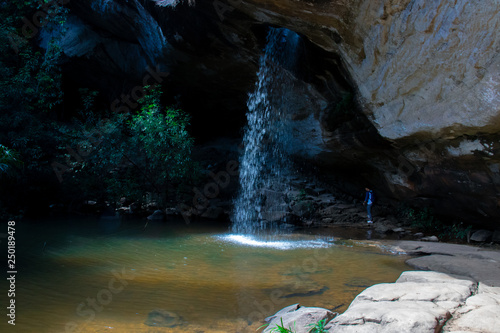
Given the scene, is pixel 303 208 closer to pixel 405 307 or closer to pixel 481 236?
pixel 481 236

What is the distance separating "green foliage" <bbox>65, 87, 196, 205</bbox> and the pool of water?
Result: 404 centimetres

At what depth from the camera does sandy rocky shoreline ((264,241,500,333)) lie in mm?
3232

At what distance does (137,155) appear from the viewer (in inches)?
547

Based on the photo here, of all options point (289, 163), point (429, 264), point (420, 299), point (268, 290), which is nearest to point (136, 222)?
point (289, 163)

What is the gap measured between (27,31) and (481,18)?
710 inches

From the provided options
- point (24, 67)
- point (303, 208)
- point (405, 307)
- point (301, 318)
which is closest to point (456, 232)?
point (303, 208)

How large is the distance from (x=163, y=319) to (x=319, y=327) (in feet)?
5.97

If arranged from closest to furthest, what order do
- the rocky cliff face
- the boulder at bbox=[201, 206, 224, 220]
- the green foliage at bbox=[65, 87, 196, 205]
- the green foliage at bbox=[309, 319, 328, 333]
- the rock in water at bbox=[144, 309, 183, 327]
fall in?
the green foliage at bbox=[309, 319, 328, 333] < the rock in water at bbox=[144, 309, 183, 327] < the rocky cliff face < the green foliage at bbox=[65, 87, 196, 205] < the boulder at bbox=[201, 206, 224, 220]

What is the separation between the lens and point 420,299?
12.8ft

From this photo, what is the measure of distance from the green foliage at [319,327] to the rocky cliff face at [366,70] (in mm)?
4297

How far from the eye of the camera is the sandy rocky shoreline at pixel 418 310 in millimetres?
3232

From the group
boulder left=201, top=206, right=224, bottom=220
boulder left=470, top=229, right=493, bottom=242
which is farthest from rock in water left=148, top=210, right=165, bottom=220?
boulder left=470, top=229, right=493, bottom=242

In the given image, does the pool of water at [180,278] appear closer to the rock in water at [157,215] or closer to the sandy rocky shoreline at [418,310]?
the sandy rocky shoreline at [418,310]

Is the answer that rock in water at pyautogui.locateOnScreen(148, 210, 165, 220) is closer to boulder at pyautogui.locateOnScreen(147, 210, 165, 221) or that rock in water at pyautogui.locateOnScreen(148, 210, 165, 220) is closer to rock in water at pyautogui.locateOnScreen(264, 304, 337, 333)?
boulder at pyautogui.locateOnScreen(147, 210, 165, 221)
